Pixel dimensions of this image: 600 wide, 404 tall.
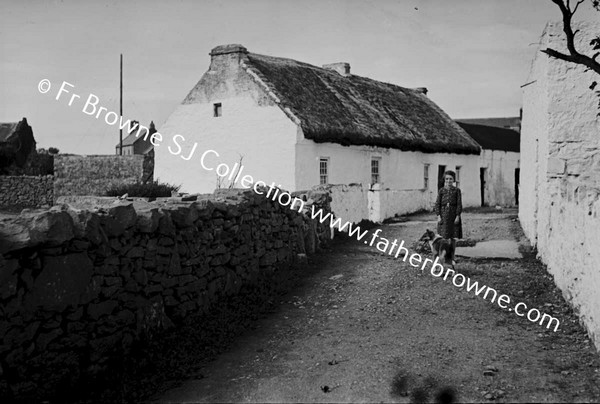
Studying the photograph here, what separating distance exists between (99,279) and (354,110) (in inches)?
754

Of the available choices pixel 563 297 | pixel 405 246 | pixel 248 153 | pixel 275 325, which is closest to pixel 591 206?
pixel 563 297

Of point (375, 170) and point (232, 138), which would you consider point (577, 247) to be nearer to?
point (232, 138)

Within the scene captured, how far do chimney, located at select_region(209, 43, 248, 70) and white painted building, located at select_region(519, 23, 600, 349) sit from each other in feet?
36.7

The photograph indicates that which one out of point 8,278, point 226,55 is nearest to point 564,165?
point 8,278

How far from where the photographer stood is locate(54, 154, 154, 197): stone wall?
25562mm

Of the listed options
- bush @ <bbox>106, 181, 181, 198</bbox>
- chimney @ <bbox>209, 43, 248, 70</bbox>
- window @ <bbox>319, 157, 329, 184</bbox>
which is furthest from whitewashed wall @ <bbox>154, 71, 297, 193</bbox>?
bush @ <bbox>106, 181, 181, 198</bbox>

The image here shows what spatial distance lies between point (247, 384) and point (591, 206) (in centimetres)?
425

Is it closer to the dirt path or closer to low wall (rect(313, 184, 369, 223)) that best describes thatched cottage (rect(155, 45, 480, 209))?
low wall (rect(313, 184, 369, 223))

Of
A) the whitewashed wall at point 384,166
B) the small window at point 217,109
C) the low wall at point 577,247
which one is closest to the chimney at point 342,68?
the whitewashed wall at point 384,166

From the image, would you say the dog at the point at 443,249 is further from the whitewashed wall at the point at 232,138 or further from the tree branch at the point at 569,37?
the whitewashed wall at the point at 232,138

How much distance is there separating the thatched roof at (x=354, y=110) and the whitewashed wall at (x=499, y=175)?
82.9 inches

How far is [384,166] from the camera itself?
Result: 2472cm

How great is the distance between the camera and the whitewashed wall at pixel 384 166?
21.3 meters

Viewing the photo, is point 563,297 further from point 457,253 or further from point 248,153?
point 248,153
